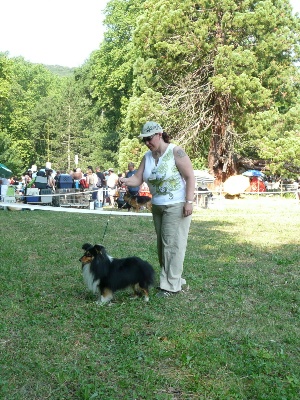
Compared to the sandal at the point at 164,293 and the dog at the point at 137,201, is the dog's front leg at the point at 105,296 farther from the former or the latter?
the dog at the point at 137,201

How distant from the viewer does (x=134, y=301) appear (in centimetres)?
604

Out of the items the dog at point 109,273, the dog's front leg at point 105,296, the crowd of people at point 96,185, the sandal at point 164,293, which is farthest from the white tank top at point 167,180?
the crowd of people at point 96,185

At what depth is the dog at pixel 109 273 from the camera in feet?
19.3

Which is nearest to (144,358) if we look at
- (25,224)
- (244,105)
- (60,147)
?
(25,224)

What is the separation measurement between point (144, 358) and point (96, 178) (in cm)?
2192

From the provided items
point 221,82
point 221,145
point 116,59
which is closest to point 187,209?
point 221,82

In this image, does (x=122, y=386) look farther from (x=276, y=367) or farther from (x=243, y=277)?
(x=243, y=277)

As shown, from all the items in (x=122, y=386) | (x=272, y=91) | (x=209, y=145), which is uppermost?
(x=272, y=91)

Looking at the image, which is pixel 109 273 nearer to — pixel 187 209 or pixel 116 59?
pixel 187 209

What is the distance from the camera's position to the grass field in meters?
3.87

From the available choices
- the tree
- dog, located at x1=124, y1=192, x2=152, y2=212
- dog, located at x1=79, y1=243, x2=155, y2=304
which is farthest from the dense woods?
dog, located at x1=79, y1=243, x2=155, y2=304

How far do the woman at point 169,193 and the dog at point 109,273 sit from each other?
329 millimetres

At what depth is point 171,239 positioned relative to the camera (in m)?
6.20

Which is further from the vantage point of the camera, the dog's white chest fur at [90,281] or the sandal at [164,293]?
the sandal at [164,293]
